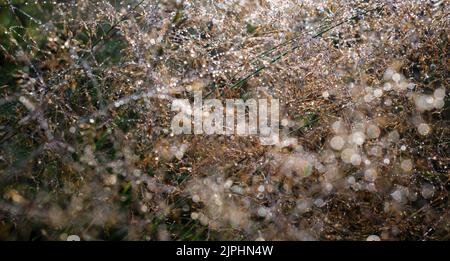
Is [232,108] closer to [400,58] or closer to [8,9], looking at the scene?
[400,58]

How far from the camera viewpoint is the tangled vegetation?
1704mm

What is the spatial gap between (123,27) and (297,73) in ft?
1.90

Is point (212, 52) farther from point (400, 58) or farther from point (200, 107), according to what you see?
point (400, 58)

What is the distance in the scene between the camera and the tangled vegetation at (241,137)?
170 centimetres

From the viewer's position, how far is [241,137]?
1.81 metres

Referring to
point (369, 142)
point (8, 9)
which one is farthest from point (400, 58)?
point (8, 9)

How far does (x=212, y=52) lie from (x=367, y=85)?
561 mm

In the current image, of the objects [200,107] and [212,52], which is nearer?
[200,107]

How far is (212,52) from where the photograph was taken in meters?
2.10

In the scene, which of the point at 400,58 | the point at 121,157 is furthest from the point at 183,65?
the point at 400,58
